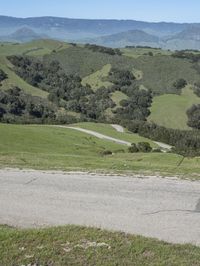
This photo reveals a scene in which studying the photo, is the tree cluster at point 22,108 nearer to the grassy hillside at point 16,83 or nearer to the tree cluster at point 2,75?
the grassy hillside at point 16,83

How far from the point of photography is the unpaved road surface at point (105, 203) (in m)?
13.0

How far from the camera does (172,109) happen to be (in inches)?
5536

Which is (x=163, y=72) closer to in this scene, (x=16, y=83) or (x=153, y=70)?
(x=153, y=70)

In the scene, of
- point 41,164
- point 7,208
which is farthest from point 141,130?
point 7,208

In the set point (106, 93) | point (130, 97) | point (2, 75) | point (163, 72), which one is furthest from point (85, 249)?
point (163, 72)

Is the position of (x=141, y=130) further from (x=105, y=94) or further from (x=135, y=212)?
(x=135, y=212)

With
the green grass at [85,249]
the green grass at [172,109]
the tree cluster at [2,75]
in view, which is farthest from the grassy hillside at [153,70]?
the green grass at [85,249]

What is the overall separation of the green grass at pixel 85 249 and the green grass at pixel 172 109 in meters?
122

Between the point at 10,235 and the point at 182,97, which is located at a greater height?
the point at 10,235

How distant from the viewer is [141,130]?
323ft

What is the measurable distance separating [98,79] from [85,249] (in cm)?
17089

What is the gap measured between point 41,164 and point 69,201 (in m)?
5.54

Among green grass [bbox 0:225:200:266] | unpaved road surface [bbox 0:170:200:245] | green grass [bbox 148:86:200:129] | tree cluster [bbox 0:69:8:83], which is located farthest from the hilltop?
green grass [bbox 0:225:200:266]

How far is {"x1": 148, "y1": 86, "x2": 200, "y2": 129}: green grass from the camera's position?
13438cm
